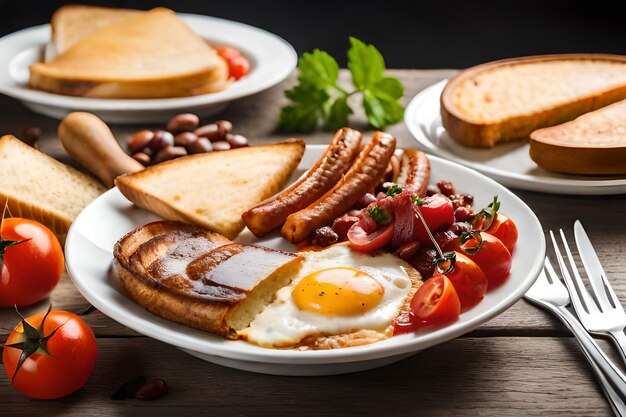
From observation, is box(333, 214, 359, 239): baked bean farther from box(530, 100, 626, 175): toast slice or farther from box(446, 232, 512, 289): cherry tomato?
box(530, 100, 626, 175): toast slice

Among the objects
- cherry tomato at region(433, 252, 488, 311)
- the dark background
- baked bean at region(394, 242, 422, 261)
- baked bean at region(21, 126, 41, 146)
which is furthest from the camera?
the dark background

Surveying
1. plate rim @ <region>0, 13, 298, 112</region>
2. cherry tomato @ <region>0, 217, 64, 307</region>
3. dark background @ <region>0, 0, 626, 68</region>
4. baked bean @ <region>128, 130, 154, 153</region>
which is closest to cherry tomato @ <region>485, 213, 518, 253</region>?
cherry tomato @ <region>0, 217, 64, 307</region>

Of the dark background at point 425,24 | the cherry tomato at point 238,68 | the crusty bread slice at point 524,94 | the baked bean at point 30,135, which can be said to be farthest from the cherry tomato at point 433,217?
the dark background at point 425,24

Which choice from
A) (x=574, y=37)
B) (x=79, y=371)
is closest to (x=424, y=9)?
(x=574, y=37)

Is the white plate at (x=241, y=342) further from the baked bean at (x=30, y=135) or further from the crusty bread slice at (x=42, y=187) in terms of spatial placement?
the baked bean at (x=30, y=135)

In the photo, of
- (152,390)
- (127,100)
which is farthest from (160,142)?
(152,390)
